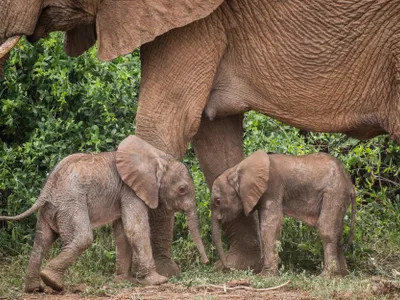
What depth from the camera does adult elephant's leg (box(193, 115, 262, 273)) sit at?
885 centimetres

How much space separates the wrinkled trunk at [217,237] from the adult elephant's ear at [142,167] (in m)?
0.58

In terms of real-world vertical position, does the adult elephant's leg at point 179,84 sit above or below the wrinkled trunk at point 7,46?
below

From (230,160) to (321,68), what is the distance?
996mm

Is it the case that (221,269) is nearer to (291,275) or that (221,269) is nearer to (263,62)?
(291,275)

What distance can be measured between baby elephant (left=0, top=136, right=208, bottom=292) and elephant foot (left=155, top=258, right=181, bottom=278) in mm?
471

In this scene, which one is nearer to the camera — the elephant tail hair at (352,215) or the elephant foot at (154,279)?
the elephant foot at (154,279)

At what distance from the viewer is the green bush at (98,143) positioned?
9.05 meters

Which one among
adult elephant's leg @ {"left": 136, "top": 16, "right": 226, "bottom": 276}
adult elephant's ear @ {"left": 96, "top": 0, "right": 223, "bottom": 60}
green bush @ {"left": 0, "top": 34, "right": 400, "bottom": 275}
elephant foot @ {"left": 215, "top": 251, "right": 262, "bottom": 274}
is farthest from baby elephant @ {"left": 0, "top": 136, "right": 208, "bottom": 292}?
green bush @ {"left": 0, "top": 34, "right": 400, "bottom": 275}

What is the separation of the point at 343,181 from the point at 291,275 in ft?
2.30

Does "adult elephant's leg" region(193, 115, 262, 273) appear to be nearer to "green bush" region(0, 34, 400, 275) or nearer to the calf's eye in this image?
"green bush" region(0, 34, 400, 275)

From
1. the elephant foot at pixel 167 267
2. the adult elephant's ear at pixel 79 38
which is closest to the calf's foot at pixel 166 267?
the elephant foot at pixel 167 267

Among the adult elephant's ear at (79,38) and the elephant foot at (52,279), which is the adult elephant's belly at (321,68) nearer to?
the adult elephant's ear at (79,38)

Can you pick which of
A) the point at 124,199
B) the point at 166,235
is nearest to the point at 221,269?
the point at 166,235

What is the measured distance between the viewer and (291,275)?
26.6 feet
